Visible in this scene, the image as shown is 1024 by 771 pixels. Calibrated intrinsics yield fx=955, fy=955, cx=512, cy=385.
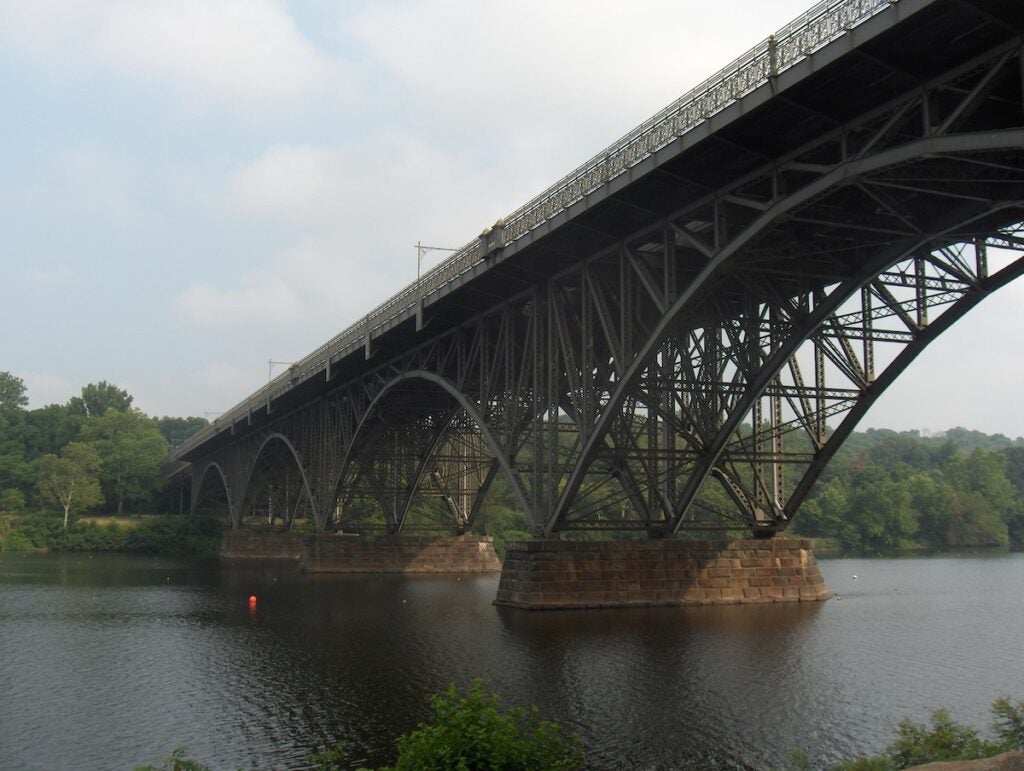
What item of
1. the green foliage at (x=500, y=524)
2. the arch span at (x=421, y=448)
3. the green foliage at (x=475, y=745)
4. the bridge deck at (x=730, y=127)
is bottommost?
the green foliage at (x=475, y=745)

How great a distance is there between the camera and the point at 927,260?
30.6m

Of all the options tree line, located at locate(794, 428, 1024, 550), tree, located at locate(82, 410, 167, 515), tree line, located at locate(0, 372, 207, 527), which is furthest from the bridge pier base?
tree, located at locate(82, 410, 167, 515)

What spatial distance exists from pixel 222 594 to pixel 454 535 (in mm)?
20644

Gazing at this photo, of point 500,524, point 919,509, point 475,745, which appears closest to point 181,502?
point 500,524

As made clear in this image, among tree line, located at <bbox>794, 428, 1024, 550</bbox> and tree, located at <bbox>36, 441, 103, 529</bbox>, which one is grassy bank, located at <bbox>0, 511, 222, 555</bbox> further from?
tree line, located at <bbox>794, 428, 1024, 550</bbox>

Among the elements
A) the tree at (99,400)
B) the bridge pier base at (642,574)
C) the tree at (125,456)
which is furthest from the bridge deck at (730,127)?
the tree at (99,400)

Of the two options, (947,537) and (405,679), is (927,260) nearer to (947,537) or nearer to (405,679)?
(405,679)

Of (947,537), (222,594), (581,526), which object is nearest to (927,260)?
(581,526)

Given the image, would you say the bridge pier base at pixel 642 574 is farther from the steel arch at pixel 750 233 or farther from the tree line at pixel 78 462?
the tree line at pixel 78 462

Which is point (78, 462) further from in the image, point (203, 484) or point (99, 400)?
point (99, 400)

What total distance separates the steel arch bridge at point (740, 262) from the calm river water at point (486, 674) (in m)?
6.99

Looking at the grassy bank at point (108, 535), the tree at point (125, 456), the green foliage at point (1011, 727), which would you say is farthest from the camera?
the tree at point (125, 456)

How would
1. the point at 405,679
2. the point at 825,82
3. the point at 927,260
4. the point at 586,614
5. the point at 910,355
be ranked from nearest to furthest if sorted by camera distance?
the point at 825,82
the point at 405,679
the point at 927,260
the point at 910,355
the point at 586,614

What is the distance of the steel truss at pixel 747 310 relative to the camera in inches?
945
